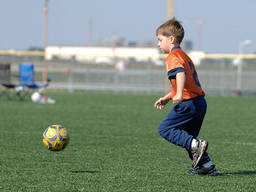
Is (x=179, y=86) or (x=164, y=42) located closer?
(x=179, y=86)

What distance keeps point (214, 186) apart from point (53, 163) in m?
2.10

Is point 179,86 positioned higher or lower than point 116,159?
higher

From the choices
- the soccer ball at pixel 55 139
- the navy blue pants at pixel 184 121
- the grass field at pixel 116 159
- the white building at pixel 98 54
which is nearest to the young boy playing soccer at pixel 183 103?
the navy blue pants at pixel 184 121

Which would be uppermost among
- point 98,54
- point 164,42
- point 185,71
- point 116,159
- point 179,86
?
point 164,42

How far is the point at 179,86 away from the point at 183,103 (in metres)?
0.35

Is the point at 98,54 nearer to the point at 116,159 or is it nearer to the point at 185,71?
the point at 116,159

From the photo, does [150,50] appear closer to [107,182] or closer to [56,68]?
[56,68]

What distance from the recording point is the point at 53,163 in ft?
20.8

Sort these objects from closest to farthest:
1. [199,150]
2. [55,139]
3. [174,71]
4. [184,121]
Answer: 1. [174,71]
2. [199,150]
3. [184,121]
4. [55,139]

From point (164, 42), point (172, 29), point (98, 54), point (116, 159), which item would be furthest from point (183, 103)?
point (98, 54)

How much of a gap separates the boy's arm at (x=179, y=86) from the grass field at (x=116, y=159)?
0.81 m

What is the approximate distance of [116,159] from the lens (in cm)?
678

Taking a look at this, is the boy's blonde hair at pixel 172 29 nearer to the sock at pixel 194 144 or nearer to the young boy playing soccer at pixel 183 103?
the young boy playing soccer at pixel 183 103

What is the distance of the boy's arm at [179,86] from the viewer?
527cm
